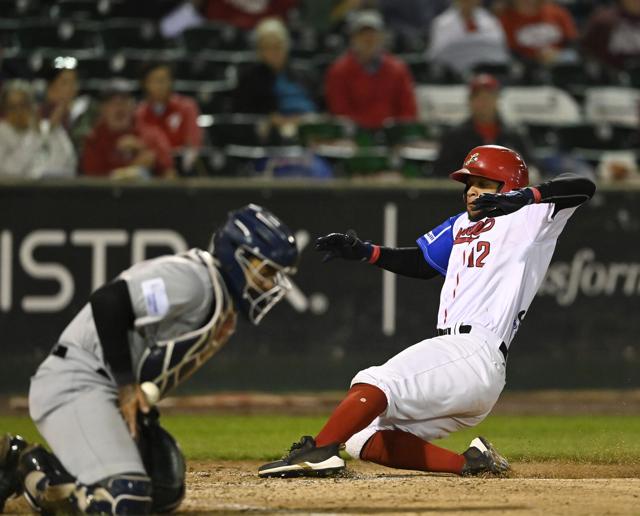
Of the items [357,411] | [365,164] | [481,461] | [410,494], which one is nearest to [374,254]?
[357,411]

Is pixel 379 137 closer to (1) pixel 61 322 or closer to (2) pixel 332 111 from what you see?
(2) pixel 332 111

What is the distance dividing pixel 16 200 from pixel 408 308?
10.3 feet

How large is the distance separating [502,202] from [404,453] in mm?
1334

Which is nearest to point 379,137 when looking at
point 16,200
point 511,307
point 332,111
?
point 332,111

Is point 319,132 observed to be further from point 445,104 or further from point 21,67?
point 21,67

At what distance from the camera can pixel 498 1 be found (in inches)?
594

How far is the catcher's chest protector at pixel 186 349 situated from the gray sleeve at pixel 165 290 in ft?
0.17

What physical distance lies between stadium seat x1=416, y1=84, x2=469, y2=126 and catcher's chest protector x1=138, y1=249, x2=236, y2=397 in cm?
838

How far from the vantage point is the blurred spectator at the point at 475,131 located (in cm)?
1125

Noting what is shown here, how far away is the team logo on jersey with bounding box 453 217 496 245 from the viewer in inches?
263

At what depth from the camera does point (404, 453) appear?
6.49 meters

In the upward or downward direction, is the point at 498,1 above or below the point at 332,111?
above

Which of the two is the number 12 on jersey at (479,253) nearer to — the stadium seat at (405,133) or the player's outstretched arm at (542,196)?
the player's outstretched arm at (542,196)

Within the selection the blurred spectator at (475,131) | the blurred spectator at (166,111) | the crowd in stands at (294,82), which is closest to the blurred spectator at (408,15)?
the crowd in stands at (294,82)
